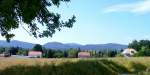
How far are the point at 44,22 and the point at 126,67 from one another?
15325 mm

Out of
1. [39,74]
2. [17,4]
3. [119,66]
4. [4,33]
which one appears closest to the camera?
[39,74]

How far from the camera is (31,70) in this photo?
20.1 m

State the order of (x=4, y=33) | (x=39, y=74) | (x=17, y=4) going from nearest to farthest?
1. (x=39, y=74)
2. (x=17, y=4)
3. (x=4, y=33)

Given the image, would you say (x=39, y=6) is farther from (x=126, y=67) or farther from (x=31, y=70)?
(x=126, y=67)

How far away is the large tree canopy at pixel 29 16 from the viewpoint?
69.1ft

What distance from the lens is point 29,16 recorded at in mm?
21594

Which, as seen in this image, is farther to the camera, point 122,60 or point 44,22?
point 122,60

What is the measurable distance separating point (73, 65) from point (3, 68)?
3.67m

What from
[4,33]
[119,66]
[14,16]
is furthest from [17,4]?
[119,66]

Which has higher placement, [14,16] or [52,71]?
[14,16]

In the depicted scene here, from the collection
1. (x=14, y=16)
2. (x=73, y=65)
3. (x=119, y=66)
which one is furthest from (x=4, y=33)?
(x=119, y=66)

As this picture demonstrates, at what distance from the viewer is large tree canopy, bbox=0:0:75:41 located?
69.1 ft

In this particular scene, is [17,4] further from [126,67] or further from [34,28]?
[126,67]

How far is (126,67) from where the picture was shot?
38.2 meters
